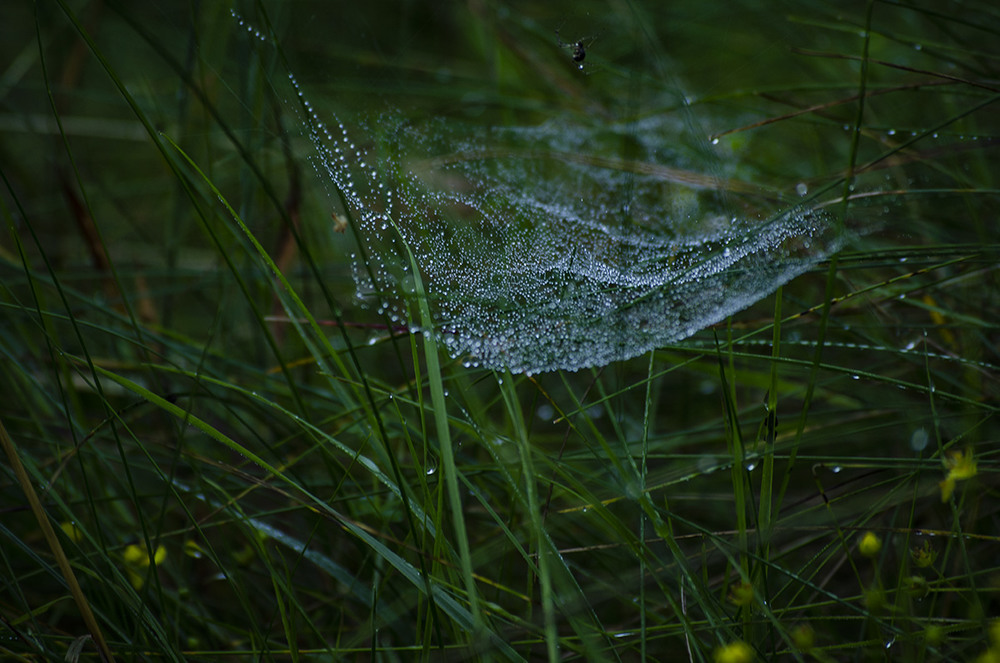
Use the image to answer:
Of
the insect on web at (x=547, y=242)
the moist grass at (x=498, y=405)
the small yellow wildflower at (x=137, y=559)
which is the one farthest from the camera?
the insect on web at (x=547, y=242)

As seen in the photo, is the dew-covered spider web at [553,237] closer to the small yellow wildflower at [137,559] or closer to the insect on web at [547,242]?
the insect on web at [547,242]

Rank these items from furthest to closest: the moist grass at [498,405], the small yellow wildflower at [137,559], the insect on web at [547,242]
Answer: the insect on web at [547,242] → the small yellow wildflower at [137,559] → the moist grass at [498,405]

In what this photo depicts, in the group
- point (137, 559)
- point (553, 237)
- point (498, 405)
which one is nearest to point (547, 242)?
point (553, 237)

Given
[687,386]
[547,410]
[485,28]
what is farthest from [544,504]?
[485,28]

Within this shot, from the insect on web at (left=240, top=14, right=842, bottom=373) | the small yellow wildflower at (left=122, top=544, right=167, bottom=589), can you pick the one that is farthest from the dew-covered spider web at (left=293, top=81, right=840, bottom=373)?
the small yellow wildflower at (left=122, top=544, right=167, bottom=589)

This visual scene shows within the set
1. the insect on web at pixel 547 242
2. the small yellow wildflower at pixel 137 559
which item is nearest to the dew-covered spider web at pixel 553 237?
the insect on web at pixel 547 242

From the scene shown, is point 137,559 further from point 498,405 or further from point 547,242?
point 547,242

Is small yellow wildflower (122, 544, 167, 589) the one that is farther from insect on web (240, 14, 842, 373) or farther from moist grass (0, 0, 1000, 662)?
insect on web (240, 14, 842, 373)
